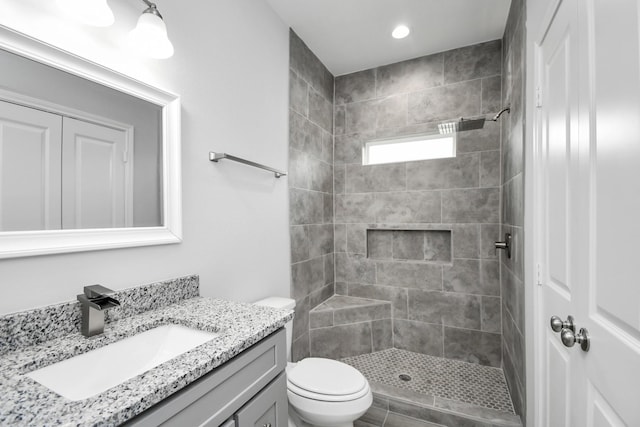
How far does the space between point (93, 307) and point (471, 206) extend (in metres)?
2.51

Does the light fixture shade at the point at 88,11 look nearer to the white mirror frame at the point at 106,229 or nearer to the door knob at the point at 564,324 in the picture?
the white mirror frame at the point at 106,229

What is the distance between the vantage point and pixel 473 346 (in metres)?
2.39

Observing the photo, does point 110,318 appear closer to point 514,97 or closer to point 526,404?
point 526,404

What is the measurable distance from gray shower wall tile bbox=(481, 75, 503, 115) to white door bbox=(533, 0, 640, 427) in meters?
1.23

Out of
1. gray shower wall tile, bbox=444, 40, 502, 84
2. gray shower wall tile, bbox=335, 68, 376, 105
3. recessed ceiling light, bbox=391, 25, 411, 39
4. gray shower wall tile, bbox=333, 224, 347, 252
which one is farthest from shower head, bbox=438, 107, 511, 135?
gray shower wall tile, bbox=333, 224, 347, 252

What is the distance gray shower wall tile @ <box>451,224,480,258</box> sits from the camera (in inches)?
94.5

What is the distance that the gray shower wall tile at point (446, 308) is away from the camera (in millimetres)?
2400

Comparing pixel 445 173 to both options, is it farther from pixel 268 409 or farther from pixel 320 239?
pixel 268 409

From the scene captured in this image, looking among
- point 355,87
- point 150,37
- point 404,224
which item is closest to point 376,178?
point 404,224

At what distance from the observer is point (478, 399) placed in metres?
1.90

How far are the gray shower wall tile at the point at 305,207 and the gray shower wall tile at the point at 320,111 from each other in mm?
667

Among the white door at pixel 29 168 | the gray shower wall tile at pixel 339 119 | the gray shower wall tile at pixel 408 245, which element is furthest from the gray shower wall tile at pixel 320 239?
the white door at pixel 29 168

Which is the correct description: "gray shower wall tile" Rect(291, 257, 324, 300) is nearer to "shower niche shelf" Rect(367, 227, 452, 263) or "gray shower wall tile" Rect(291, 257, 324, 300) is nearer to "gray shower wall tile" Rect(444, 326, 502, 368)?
"shower niche shelf" Rect(367, 227, 452, 263)

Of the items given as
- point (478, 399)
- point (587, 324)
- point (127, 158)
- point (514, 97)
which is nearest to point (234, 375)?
point (127, 158)
